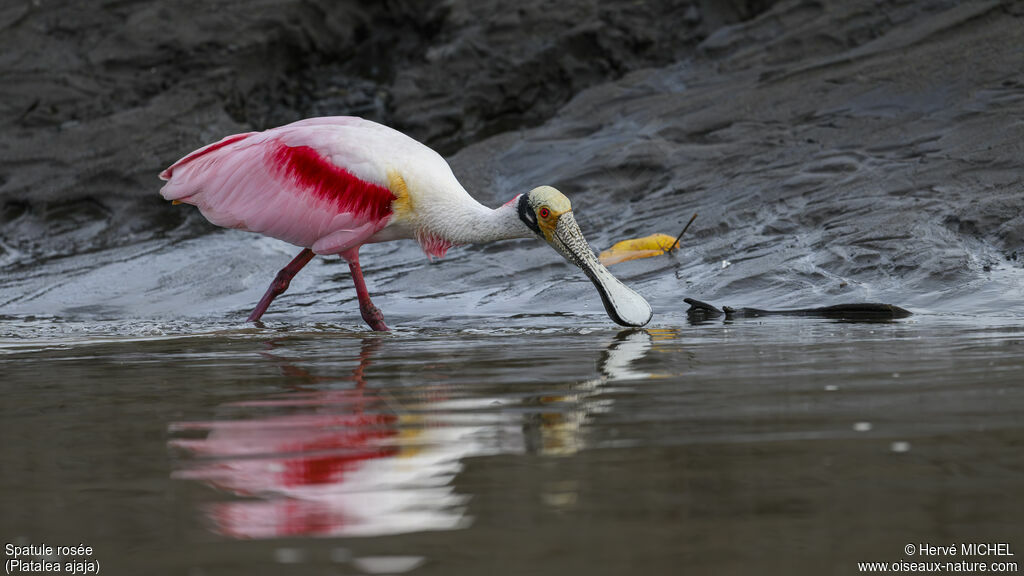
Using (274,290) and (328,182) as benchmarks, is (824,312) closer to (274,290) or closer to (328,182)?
(328,182)

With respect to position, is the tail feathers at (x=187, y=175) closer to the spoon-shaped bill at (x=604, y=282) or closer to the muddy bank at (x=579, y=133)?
the muddy bank at (x=579, y=133)

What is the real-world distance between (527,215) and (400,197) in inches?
28.9

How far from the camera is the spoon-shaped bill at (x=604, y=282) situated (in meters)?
6.55

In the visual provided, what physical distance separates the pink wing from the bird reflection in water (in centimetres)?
318

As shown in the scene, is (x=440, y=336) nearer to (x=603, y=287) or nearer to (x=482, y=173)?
(x=603, y=287)

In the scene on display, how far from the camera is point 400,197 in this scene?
7473 mm

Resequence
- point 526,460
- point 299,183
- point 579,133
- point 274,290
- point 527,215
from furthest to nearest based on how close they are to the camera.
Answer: point 579,133, point 274,290, point 299,183, point 527,215, point 526,460

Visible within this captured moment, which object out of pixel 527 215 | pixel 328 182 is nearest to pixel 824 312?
pixel 527 215

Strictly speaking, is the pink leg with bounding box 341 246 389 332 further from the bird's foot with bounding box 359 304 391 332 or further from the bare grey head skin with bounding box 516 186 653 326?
the bare grey head skin with bounding box 516 186 653 326

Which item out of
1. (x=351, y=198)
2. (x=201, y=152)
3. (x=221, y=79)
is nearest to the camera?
(x=351, y=198)

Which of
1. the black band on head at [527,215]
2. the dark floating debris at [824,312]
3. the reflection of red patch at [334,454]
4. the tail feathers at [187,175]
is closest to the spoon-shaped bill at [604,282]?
the black band on head at [527,215]

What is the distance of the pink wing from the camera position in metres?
7.52

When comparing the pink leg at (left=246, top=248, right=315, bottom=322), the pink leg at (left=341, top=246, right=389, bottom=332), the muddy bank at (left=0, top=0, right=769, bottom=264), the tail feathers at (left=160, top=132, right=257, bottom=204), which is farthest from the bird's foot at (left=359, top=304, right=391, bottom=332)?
the muddy bank at (left=0, top=0, right=769, bottom=264)

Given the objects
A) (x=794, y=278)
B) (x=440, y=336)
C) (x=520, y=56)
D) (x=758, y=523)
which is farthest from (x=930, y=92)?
(x=758, y=523)
